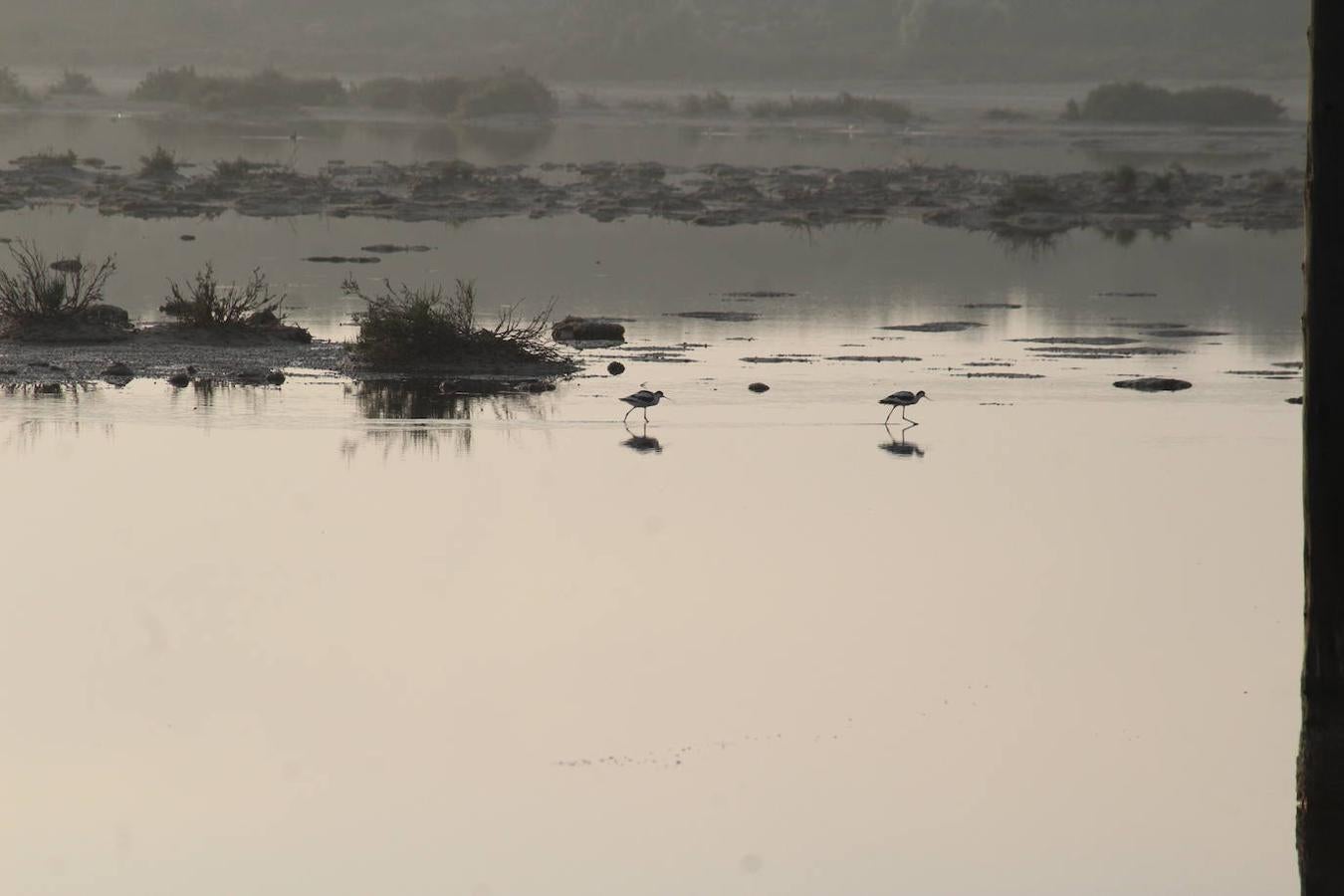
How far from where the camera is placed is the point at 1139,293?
24719 mm

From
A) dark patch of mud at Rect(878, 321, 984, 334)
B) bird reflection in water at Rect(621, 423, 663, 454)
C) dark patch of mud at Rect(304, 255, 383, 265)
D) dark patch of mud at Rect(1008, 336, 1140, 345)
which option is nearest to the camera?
bird reflection in water at Rect(621, 423, 663, 454)

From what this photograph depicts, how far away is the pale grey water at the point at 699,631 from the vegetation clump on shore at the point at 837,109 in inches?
2179

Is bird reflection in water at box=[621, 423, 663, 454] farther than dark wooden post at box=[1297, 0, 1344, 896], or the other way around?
bird reflection in water at box=[621, 423, 663, 454]

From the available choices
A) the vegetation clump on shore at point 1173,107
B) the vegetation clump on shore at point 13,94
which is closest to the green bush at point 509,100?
the vegetation clump on shore at point 13,94

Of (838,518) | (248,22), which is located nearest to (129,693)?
(838,518)

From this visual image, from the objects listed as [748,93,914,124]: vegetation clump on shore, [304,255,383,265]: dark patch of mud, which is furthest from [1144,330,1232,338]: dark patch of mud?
[748,93,914,124]: vegetation clump on shore

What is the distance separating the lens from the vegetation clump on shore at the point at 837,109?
7219 cm

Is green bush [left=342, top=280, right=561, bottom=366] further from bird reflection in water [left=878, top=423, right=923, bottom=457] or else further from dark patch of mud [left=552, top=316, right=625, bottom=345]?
bird reflection in water [left=878, top=423, right=923, bottom=457]

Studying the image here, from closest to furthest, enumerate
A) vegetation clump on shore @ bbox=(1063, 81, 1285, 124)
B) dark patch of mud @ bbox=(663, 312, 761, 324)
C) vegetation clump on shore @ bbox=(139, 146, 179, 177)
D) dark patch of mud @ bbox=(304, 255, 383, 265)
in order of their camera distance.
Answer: dark patch of mud @ bbox=(663, 312, 761, 324) → dark patch of mud @ bbox=(304, 255, 383, 265) → vegetation clump on shore @ bbox=(139, 146, 179, 177) → vegetation clump on shore @ bbox=(1063, 81, 1285, 124)

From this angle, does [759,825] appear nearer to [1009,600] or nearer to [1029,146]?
[1009,600]

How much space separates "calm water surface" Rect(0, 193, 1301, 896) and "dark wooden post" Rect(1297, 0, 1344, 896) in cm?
62

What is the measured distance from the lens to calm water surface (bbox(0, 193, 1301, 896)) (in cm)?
673

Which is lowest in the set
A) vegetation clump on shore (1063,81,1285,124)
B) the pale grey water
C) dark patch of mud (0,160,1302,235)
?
the pale grey water

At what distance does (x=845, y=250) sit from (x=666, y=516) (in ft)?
63.6
